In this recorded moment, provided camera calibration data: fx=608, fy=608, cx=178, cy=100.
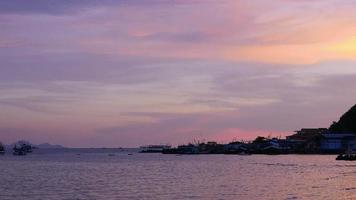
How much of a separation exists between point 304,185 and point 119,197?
22.1 m

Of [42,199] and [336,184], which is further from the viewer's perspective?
[336,184]

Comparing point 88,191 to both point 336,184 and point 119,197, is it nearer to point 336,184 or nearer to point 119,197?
point 119,197

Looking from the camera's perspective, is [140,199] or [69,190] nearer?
[140,199]

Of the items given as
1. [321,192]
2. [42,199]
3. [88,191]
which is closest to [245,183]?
[321,192]

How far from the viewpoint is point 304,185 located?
63625 millimetres

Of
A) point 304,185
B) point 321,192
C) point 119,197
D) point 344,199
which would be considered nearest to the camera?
point 344,199

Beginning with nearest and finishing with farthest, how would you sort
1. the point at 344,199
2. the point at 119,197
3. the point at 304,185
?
the point at 344,199 → the point at 119,197 → the point at 304,185

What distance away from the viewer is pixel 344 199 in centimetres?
4797

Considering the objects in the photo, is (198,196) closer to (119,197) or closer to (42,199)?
(119,197)

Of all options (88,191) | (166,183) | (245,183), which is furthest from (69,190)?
(245,183)

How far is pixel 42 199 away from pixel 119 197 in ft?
20.7

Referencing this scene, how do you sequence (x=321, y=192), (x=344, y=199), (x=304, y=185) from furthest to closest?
(x=304, y=185) < (x=321, y=192) < (x=344, y=199)

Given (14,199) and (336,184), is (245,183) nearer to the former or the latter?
(336,184)

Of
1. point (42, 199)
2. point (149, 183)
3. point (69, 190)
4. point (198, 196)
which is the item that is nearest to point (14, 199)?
point (42, 199)
